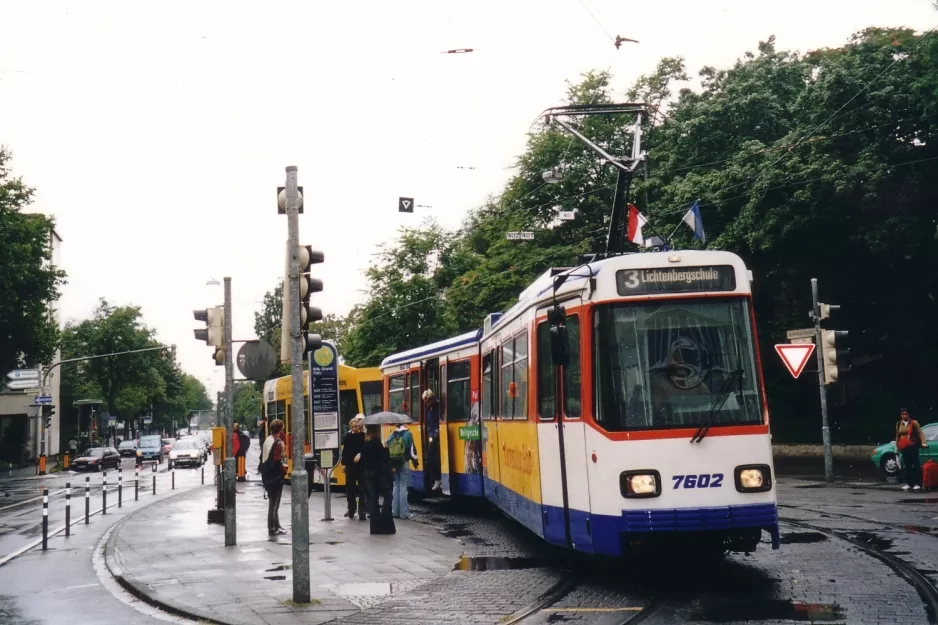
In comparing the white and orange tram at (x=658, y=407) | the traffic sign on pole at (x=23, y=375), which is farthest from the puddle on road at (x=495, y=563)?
the traffic sign on pole at (x=23, y=375)

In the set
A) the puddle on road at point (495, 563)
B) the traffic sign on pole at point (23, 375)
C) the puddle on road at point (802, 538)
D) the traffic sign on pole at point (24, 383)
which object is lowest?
the puddle on road at point (495, 563)

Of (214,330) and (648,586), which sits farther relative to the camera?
(214,330)

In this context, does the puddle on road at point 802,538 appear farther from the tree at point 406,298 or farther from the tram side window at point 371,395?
the tree at point 406,298

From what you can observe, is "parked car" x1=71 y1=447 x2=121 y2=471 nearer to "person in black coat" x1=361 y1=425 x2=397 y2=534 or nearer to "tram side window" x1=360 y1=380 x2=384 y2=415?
"tram side window" x1=360 y1=380 x2=384 y2=415

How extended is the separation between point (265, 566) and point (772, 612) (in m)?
6.49

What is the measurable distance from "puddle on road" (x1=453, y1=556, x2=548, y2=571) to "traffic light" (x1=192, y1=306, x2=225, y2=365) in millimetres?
4890

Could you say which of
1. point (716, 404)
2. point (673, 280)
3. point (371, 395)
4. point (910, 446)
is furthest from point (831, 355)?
point (716, 404)

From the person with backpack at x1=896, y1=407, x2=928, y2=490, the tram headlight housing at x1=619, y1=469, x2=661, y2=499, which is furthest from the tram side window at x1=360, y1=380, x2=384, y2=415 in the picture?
the tram headlight housing at x1=619, y1=469, x2=661, y2=499

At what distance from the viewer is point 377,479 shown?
52.7 feet

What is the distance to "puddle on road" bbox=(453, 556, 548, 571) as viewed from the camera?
11984 mm

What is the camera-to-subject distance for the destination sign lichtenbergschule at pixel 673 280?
1005 cm

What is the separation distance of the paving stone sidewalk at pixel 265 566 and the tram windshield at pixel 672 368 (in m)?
2.99

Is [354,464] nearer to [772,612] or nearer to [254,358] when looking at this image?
[254,358]

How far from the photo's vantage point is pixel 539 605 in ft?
30.8
